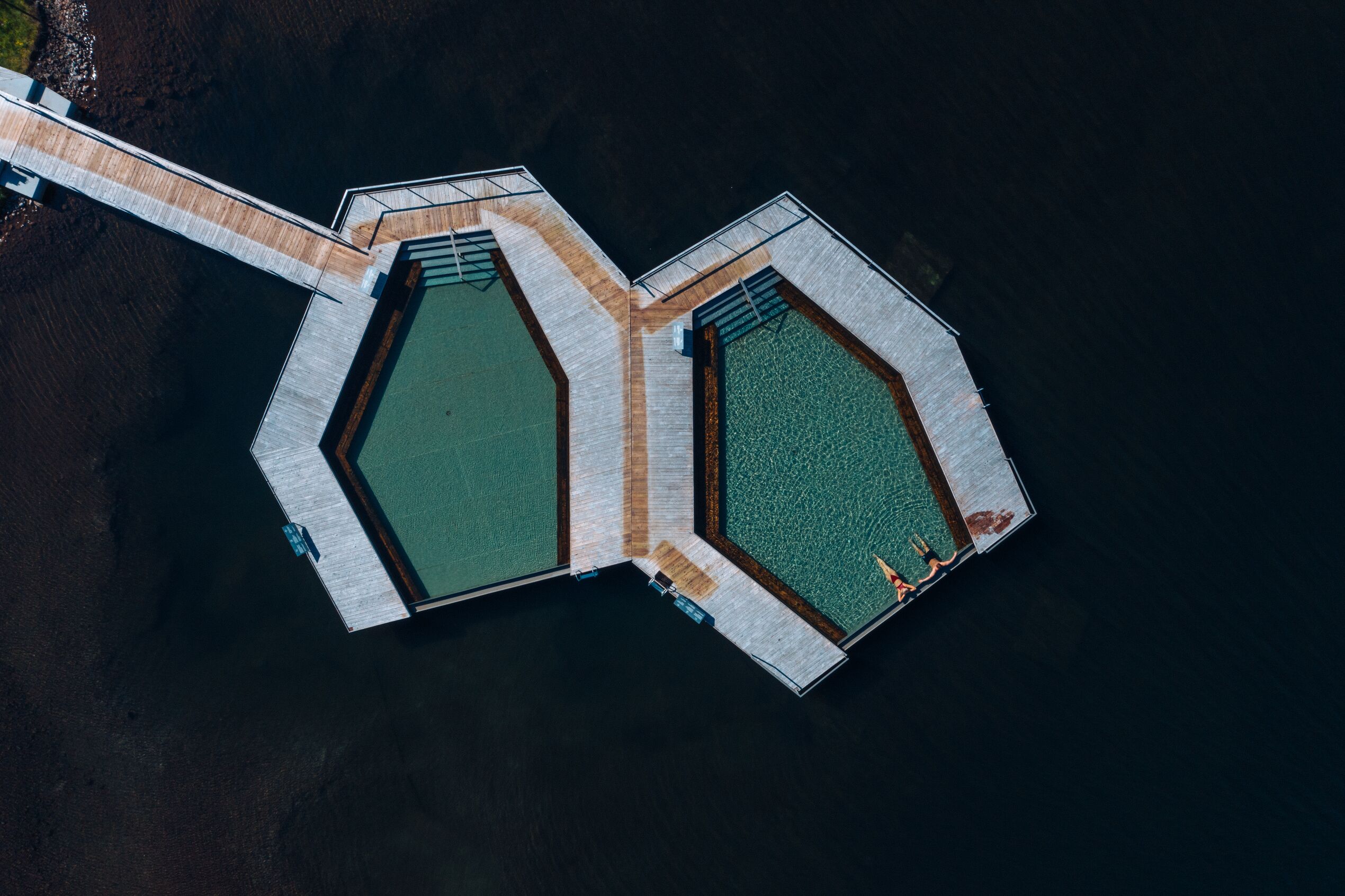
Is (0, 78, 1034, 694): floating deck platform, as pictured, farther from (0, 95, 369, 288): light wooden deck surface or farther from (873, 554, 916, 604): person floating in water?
(873, 554, 916, 604): person floating in water

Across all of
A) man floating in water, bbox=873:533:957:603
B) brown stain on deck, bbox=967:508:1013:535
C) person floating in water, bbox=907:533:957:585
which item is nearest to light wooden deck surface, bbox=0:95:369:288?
man floating in water, bbox=873:533:957:603

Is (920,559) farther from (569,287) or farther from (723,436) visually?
(569,287)

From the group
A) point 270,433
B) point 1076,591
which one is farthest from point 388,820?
point 1076,591

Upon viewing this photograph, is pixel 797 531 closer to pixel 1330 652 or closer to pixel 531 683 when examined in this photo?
pixel 531 683

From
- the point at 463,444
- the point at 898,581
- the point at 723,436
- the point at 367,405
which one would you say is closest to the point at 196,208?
the point at 367,405

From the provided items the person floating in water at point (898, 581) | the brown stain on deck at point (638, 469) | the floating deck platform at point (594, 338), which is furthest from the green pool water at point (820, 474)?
the brown stain on deck at point (638, 469)

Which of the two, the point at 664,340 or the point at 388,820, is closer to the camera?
the point at 664,340
